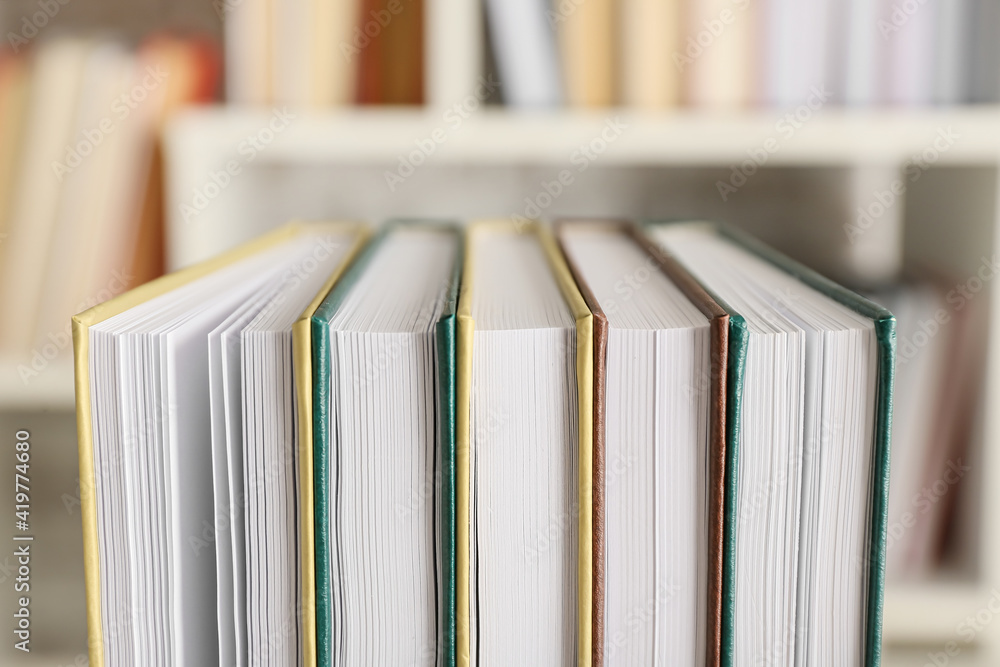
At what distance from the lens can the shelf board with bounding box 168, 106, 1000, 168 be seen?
0.82m

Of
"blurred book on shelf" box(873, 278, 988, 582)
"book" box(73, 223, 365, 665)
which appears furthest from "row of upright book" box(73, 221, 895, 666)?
"blurred book on shelf" box(873, 278, 988, 582)

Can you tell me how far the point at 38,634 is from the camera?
1.12 metres

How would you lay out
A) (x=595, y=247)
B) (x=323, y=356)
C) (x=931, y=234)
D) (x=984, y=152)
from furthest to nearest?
(x=931, y=234), (x=984, y=152), (x=595, y=247), (x=323, y=356)

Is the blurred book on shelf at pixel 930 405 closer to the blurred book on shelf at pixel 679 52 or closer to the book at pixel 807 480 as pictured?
the blurred book on shelf at pixel 679 52

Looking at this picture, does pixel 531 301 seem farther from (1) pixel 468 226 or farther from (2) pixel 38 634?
(2) pixel 38 634

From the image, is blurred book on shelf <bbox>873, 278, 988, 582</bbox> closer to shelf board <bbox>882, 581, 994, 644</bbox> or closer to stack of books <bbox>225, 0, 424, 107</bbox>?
shelf board <bbox>882, 581, 994, 644</bbox>

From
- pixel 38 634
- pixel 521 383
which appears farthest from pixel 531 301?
pixel 38 634

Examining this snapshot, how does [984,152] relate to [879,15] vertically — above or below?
below

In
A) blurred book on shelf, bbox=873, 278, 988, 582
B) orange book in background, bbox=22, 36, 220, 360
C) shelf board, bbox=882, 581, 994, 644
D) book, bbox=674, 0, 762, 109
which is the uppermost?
book, bbox=674, 0, 762, 109

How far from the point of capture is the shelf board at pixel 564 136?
820mm

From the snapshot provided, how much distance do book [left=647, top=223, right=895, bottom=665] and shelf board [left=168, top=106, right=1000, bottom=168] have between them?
42 cm

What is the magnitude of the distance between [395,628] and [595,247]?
362mm

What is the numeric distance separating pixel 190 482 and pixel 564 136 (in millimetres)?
537

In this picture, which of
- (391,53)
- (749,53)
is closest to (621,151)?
(749,53)
